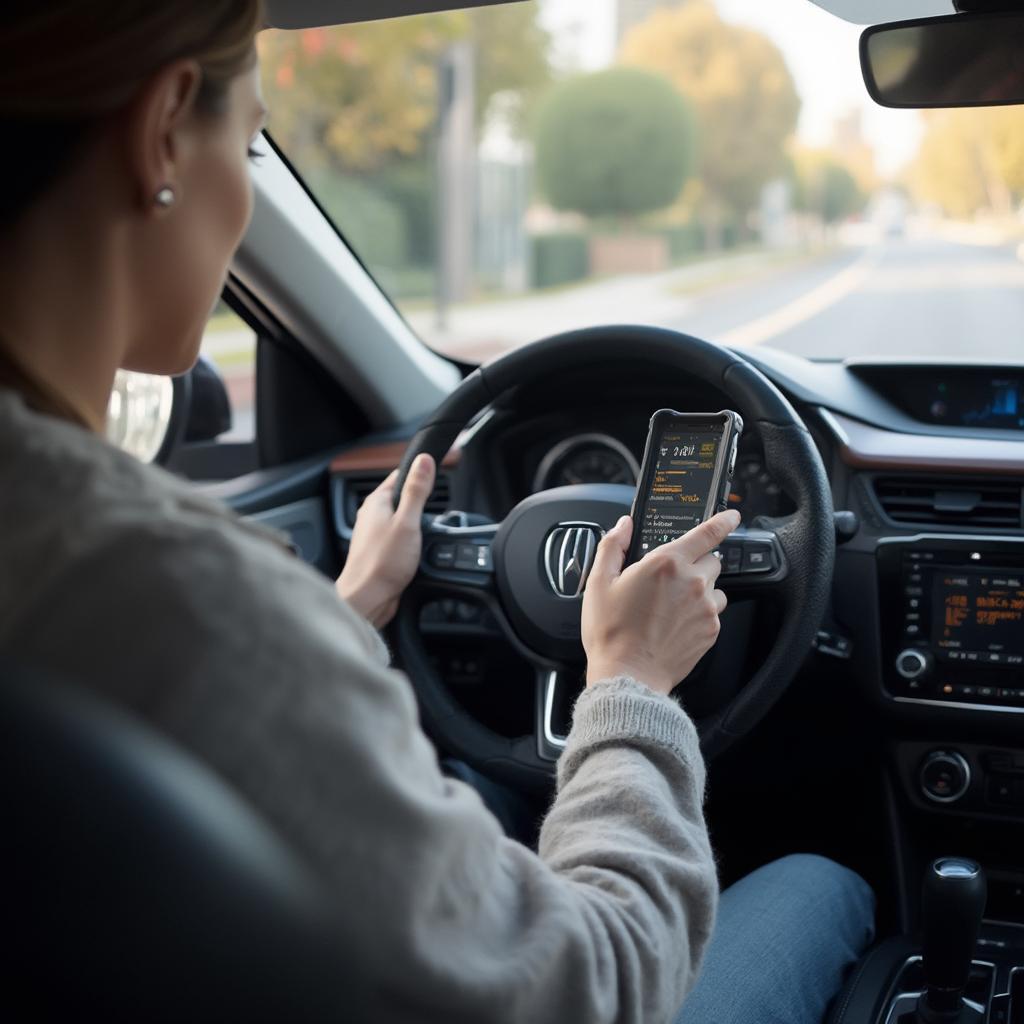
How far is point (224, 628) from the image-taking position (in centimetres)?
81

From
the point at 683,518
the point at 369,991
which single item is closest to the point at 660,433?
the point at 683,518

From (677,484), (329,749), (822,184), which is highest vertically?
(329,749)

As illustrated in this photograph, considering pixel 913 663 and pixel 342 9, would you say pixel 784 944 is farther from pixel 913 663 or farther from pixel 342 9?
pixel 342 9

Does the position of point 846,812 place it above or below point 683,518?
below

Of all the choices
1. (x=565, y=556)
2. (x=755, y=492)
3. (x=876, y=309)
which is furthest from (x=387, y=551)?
(x=876, y=309)

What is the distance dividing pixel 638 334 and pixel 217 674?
1.55m

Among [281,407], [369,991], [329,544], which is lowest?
[329,544]

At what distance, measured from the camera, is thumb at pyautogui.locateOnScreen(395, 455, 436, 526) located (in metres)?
2.26

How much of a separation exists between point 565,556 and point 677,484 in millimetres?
320

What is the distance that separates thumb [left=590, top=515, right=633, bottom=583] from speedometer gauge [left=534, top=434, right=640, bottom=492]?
851mm

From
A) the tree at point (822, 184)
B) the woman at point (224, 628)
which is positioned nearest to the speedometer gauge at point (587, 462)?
the woman at point (224, 628)

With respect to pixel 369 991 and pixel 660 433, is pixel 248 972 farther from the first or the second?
pixel 660 433

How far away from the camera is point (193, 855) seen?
2.06 feet

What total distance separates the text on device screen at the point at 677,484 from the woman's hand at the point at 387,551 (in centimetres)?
43
